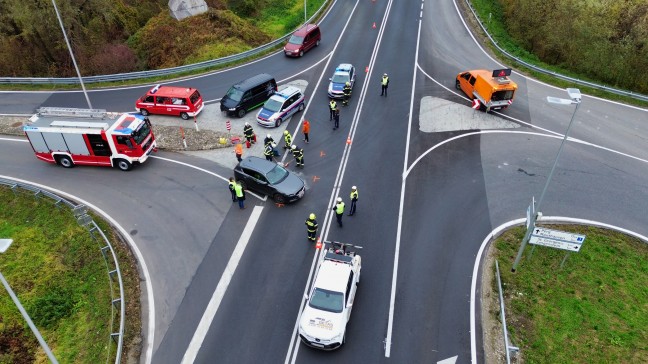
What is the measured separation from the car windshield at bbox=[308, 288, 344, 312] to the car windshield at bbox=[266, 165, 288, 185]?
6859 millimetres

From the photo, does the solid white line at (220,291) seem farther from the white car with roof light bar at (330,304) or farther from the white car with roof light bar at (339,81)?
the white car with roof light bar at (339,81)

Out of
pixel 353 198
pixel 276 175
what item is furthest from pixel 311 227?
pixel 276 175

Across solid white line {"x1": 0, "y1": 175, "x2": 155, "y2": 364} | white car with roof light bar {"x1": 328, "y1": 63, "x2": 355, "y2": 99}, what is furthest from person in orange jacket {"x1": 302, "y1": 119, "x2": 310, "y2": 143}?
solid white line {"x1": 0, "y1": 175, "x2": 155, "y2": 364}

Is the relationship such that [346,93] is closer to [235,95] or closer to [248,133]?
[235,95]

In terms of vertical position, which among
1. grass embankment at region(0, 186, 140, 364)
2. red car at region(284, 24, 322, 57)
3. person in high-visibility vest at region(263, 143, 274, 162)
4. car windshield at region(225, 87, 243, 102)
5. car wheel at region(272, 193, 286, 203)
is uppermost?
red car at region(284, 24, 322, 57)

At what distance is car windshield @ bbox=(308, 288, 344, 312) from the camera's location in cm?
1341

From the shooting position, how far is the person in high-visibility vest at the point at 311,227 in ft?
53.6

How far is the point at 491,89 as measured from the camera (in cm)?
2470

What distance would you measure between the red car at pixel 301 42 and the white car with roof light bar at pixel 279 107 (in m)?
8.48

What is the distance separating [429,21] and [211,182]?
29.3 m

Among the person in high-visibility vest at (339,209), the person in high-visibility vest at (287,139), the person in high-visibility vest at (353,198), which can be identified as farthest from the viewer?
the person in high-visibility vest at (287,139)

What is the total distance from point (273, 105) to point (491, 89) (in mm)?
13147

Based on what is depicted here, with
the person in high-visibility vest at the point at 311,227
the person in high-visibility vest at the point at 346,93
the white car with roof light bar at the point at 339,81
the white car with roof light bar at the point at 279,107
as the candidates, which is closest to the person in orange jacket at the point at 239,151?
the white car with roof light bar at the point at 279,107

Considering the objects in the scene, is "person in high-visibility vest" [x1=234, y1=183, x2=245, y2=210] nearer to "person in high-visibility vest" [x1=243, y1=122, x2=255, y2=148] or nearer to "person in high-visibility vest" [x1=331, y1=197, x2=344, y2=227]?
"person in high-visibility vest" [x1=331, y1=197, x2=344, y2=227]
